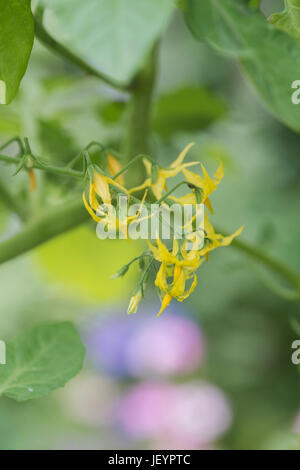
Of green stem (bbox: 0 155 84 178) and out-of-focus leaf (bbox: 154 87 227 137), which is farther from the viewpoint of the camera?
out-of-focus leaf (bbox: 154 87 227 137)

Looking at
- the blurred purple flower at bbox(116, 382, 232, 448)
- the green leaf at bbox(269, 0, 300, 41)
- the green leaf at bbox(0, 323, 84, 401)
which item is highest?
the green leaf at bbox(269, 0, 300, 41)

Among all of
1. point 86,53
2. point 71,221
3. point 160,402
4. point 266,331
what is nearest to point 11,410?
point 160,402

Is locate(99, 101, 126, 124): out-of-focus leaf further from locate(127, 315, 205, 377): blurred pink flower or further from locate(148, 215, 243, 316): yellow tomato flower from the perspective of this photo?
locate(127, 315, 205, 377): blurred pink flower

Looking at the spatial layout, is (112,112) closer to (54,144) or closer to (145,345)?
(54,144)

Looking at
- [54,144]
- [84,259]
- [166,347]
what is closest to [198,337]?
Answer: [166,347]

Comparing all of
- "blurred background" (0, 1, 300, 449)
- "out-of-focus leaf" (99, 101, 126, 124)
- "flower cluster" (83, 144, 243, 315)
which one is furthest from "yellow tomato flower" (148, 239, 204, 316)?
"blurred background" (0, 1, 300, 449)

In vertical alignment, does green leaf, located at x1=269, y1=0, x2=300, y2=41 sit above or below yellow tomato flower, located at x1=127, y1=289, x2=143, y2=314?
above

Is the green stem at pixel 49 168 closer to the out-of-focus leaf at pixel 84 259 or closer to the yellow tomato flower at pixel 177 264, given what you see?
the yellow tomato flower at pixel 177 264

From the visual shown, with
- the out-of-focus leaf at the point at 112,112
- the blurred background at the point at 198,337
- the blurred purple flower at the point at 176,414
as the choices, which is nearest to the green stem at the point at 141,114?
the out-of-focus leaf at the point at 112,112
